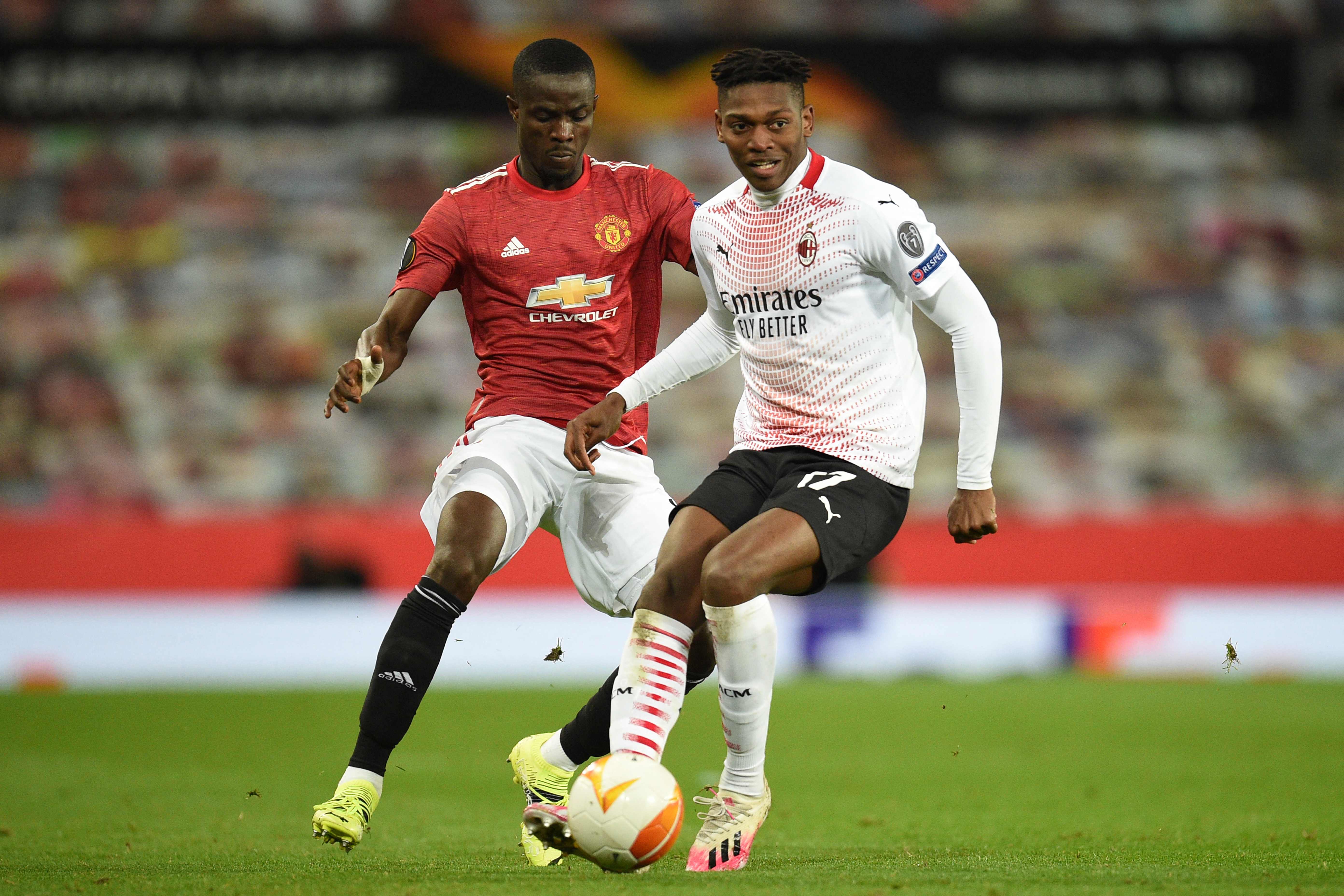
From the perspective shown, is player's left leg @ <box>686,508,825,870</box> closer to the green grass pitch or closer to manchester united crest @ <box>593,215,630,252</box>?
the green grass pitch

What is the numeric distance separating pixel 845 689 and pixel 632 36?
7.12m

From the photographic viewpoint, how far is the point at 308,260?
1463 cm

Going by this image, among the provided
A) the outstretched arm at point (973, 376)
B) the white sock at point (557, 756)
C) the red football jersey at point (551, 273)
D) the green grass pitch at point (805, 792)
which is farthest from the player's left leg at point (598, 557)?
the outstretched arm at point (973, 376)

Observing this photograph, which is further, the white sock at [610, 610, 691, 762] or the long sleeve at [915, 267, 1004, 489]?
the long sleeve at [915, 267, 1004, 489]

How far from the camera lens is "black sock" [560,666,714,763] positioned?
4934 millimetres

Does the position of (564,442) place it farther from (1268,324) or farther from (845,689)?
(1268,324)

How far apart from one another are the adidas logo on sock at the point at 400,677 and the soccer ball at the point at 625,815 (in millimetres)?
772

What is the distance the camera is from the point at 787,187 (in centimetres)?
454

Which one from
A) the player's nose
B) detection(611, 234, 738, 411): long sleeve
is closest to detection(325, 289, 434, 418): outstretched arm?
detection(611, 234, 738, 411): long sleeve

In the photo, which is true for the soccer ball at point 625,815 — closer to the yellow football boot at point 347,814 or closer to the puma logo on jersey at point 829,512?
the yellow football boot at point 347,814

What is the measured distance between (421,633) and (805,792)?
8.94 ft

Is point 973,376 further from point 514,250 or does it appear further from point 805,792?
point 805,792

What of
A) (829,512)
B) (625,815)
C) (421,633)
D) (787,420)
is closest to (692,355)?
(787,420)

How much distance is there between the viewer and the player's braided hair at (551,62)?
4.89m
